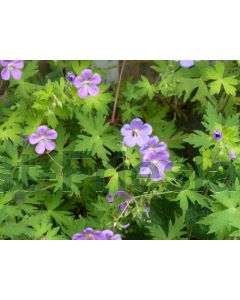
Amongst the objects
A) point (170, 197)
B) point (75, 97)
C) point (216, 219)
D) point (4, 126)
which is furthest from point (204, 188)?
point (4, 126)

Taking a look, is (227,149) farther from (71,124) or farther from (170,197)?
(71,124)

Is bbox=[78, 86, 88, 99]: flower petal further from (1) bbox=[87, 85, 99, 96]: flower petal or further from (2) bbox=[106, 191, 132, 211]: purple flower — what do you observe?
(2) bbox=[106, 191, 132, 211]: purple flower

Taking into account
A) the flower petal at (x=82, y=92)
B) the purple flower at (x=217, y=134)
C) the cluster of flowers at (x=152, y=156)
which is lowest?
the cluster of flowers at (x=152, y=156)

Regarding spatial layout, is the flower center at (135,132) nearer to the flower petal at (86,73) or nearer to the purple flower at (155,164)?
the purple flower at (155,164)

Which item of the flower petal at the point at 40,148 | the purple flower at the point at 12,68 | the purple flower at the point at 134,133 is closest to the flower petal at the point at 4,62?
the purple flower at the point at 12,68

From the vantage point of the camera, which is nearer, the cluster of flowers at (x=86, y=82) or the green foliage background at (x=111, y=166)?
the green foliage background at (x=111, y=166)

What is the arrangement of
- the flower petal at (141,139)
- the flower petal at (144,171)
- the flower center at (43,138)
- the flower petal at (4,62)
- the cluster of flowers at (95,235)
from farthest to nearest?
the flower petal at (4,62) → the flower center at (43,138) → the flower petal at (141,139) → the flower petal at (144,171) → the cluster of flowers at (95,235)

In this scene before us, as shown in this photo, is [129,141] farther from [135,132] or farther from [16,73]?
[16,73]

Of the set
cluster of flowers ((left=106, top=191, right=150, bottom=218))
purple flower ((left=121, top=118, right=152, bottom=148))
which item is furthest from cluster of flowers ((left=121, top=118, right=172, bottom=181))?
cluster of flowers ((left=106, top=191, right=150, bottom=218))
